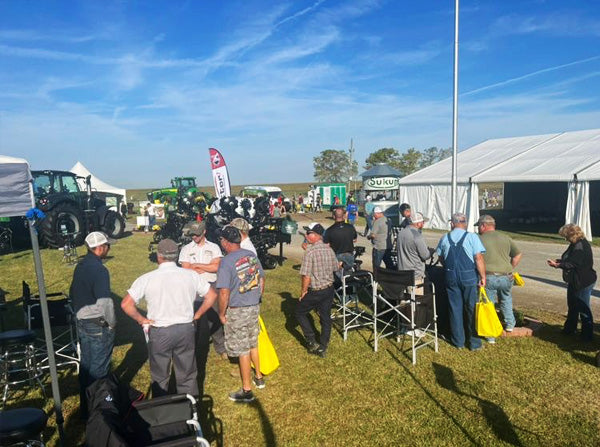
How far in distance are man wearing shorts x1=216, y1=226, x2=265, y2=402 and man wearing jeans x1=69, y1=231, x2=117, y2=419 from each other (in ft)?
3.47

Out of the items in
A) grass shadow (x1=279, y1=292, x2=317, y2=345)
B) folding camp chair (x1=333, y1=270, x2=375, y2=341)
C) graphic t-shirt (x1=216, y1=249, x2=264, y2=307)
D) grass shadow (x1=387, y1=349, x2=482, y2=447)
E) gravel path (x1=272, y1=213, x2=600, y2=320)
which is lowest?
gravel path (x1=272, y1=213, x2=600, y2=320)

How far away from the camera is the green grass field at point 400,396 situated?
370cm

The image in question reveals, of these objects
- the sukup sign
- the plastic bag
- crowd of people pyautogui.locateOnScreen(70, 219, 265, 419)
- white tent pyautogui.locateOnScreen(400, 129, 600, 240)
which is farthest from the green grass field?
the sukup sign

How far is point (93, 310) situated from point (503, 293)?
16.7 ft

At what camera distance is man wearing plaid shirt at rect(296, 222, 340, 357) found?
207 inches

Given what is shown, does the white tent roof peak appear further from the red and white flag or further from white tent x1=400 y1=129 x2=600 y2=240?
the red and white flag

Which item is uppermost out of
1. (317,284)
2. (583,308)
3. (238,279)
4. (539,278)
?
(238,279)

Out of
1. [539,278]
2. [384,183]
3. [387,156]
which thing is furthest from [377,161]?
[539,278]

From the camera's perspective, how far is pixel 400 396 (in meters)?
4.37


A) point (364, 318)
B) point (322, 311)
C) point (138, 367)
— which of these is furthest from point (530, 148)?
point (138, 367)

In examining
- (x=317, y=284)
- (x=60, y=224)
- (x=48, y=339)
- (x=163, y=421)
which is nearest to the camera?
(x=163, y=421)

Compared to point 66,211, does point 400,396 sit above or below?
below

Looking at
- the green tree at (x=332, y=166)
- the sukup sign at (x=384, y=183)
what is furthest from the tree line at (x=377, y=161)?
the sukup sign at (x=384, y=183)

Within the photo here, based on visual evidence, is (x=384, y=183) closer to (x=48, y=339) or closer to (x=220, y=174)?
(x=220, y=174)
